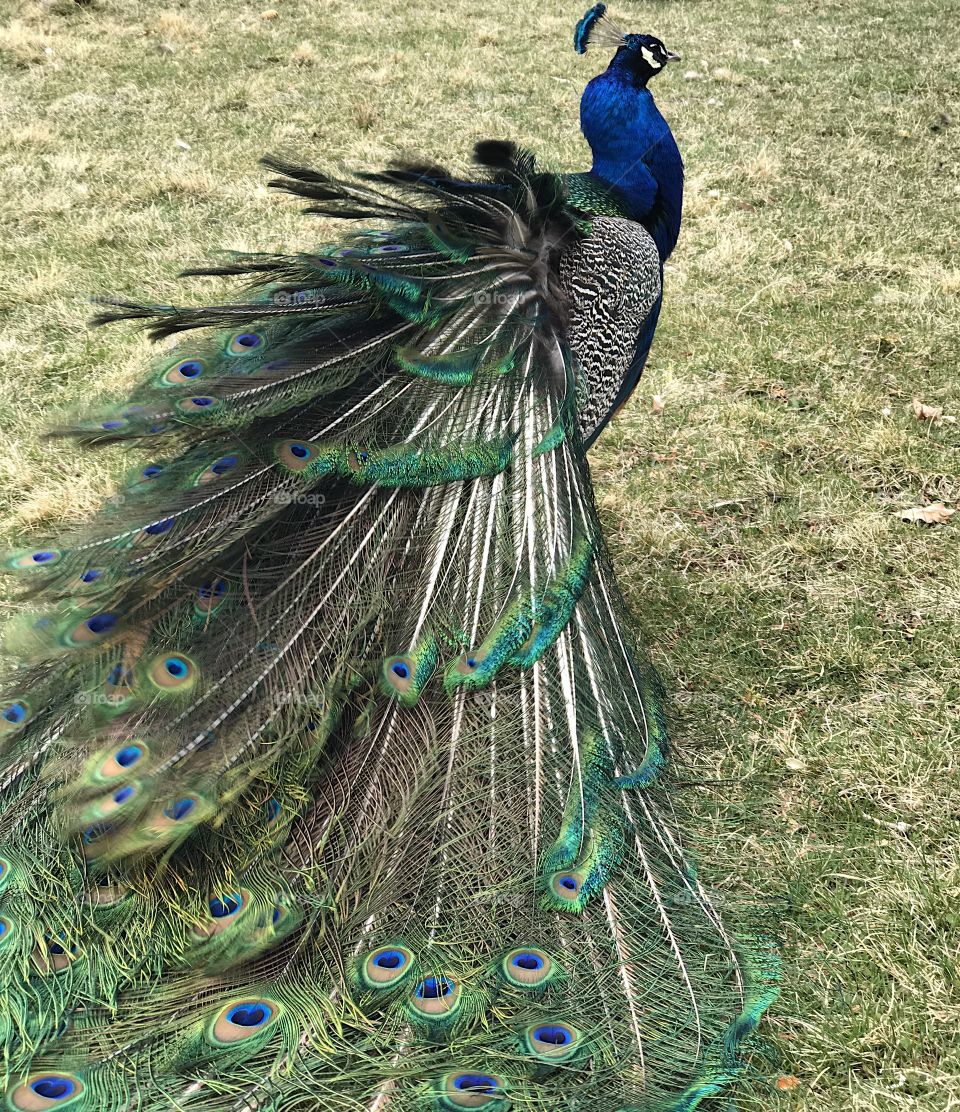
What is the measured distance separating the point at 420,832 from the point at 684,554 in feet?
6.88

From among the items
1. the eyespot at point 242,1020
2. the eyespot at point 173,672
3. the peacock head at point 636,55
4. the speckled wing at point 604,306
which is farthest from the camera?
the peacock head at point 636,55

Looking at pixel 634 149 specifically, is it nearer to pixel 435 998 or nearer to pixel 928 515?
pixel 928 515

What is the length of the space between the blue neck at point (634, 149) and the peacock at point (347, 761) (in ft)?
3.98

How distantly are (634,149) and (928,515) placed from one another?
181 cm

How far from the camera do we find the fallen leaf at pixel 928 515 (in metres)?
3.83

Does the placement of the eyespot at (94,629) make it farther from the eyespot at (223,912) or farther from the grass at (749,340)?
the grass at (749,340)

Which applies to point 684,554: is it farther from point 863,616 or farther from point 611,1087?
point 611,1087

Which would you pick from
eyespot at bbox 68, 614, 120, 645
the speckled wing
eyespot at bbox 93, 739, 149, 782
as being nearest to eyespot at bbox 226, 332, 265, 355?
eyespot at bbox 68, 614, 120, 645

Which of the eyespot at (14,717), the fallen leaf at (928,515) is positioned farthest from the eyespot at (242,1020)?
the fallen leaf at (928,515)

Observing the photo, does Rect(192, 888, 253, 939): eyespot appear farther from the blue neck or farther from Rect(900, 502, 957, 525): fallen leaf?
Rect(900, 502, 957, 525): fallen leaf

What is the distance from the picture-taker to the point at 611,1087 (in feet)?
5.44

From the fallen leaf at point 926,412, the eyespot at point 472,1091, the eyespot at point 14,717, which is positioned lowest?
the eyespot at point 472,1091

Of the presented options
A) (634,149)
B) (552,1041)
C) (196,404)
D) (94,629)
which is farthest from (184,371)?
(634,149)

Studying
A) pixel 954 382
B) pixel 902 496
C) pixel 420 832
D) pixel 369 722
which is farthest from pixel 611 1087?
pixel 954 382
